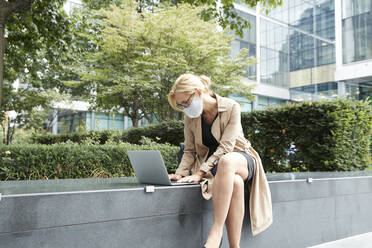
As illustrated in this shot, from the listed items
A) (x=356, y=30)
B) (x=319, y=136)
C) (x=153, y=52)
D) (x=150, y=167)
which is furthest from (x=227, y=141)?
(x=356, y=30)

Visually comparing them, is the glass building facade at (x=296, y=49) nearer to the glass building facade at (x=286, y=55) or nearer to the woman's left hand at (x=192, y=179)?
the glass building facade at (x=286, y=55)

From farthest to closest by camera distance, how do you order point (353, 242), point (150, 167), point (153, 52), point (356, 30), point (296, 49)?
1. point (296, 49)
2. point (356, 30)
3. point (153, 52)
4. point (353, 242)
5. point (150, 167)

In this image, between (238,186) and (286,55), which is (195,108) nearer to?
(238,186)

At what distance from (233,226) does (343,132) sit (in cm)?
442

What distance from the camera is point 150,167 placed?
9.88 ft

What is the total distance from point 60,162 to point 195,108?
11.3 feet

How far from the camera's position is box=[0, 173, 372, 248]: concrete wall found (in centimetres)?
220

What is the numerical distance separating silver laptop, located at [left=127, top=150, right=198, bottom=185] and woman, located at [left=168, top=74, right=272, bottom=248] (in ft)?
0.76

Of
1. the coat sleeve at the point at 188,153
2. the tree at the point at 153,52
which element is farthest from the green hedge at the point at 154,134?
the coat sleeve at the point at 188,153

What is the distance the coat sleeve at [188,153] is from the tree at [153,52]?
32.2 feet

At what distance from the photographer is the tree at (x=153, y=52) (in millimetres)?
13594

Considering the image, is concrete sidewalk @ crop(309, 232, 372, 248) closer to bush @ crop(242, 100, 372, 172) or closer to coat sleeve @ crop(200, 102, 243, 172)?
coat sleeve @ crop(200, 102, 243, 172)

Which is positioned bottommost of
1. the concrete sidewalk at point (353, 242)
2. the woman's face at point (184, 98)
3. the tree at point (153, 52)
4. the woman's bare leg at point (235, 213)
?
the concrete sidewalk at point (353, 242)

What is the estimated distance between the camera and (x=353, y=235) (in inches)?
178
